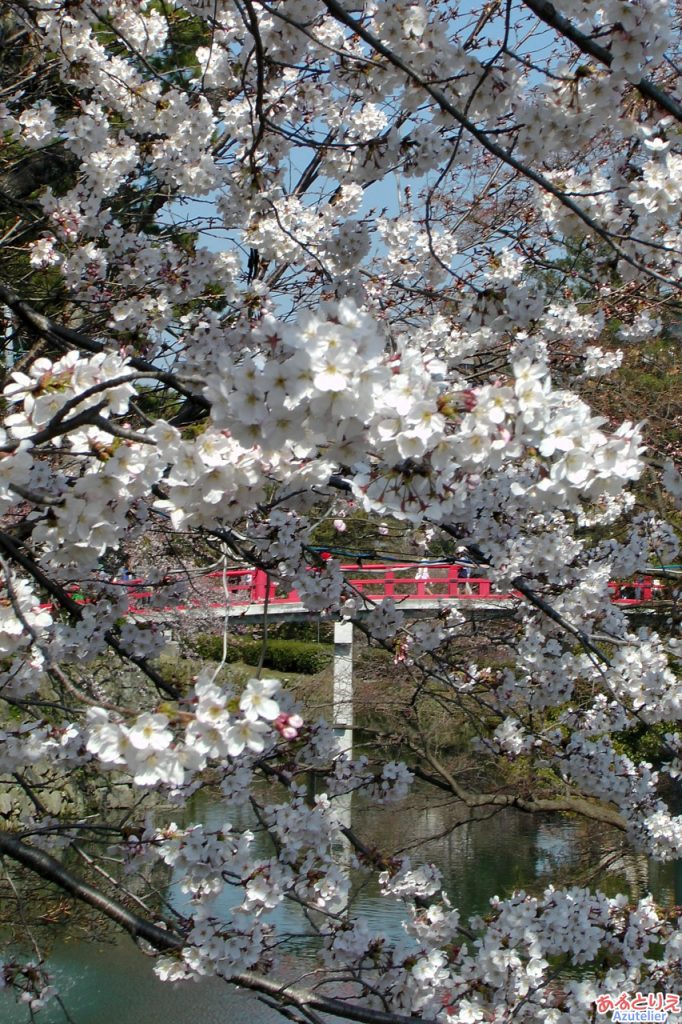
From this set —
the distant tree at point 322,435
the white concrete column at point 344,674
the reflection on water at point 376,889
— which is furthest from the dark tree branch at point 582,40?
the white concrete column at point 344,674

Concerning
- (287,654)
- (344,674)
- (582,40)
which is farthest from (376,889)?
(582,40)

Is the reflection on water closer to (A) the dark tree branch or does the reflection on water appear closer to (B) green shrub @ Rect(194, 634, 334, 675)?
(B) green shrub @ Rect(194, 634, 334, 675)

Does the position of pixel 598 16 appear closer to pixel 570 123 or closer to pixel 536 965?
pixel 570 123

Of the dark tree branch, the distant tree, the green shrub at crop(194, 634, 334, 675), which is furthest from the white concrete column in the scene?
the dark tree branch

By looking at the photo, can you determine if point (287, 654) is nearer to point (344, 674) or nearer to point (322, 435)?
point (344, 674)

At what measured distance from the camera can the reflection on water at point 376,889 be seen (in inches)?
276

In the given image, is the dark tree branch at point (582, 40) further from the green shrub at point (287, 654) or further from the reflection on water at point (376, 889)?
the green shrub at point (287, 654)

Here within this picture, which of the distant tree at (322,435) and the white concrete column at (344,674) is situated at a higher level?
the distant tree at (322,435)

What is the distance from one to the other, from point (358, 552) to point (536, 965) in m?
1.31

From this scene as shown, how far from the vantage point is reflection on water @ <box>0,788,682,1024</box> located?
7020 mm

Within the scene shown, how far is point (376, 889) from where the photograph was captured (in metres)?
9.09

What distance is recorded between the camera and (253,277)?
14.0 ft

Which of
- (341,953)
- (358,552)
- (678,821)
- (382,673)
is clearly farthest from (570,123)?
(382,673)

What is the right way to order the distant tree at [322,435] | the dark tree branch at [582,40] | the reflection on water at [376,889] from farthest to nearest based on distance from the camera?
the reflection on water at [376,889] < the dark tree branch at [582,40] < the distant tree at [322,435]
